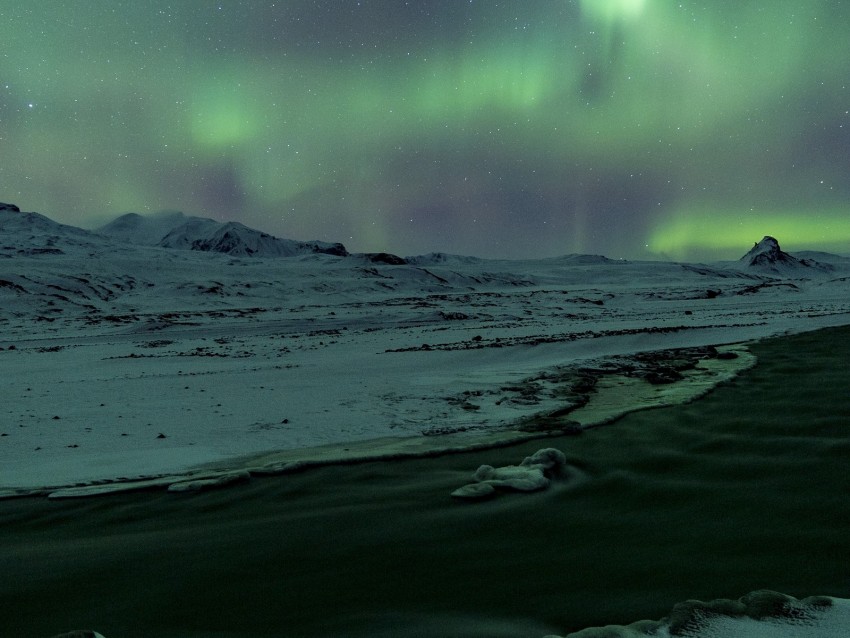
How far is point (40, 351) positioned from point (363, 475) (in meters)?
20.8

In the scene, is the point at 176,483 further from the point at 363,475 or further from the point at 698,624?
the point at 698,624

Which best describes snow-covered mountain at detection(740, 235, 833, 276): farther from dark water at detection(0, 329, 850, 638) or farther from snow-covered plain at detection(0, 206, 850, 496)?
dark water at detection(0, 329, 850, 638)

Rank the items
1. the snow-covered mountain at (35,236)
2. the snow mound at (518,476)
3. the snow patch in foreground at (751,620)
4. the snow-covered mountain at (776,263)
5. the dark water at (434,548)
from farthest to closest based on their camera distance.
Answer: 1. the snow-covered mountain at (776,263)
2. the snow-covered mountain at (35,236)
3. the snow mound at (518,476)
4. the dark water at (434,548)
5. the snow patch in foreground at (751,620)

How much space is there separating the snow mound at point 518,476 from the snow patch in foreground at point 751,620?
2655 millimetres

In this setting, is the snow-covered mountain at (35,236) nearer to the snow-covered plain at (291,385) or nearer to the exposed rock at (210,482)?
the snow-covered plain at (291,385)

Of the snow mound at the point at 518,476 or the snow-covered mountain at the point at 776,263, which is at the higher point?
the snow-covered mountain at the point at 776,263

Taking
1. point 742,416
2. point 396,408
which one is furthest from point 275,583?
point 742,416

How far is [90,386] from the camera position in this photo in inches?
533

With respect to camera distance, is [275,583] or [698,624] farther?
[275,583]

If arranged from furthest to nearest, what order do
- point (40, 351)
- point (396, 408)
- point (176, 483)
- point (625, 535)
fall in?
point (40, 351) < point (396, 408) < point (176, 483) < point (625, 535)

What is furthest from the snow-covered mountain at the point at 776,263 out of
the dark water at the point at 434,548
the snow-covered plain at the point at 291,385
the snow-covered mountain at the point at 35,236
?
the dark water at the point at 434,548

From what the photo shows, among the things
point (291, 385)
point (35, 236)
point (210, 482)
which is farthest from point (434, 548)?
point (35, 236)

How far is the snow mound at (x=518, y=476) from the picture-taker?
6137 millimetres

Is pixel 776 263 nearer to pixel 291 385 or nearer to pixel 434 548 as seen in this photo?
pixel 291 385
